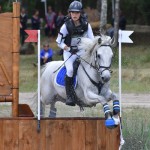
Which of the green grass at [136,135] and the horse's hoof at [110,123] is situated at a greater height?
the horse's hoof at [110,123]

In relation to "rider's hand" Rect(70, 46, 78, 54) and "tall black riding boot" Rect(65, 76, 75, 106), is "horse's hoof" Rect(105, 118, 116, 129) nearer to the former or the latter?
"tall black riding boot" Rect(65, 76, 75, 106)

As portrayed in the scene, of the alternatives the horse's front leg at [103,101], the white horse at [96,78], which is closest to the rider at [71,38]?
the white horse at [96,78]

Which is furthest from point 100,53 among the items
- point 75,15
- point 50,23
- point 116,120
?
point 50,23

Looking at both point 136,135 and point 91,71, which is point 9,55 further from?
point 136,135

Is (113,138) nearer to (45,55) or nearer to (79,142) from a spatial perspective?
(79,142)

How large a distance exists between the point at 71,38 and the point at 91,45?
23.2 inches

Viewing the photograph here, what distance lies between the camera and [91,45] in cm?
1363

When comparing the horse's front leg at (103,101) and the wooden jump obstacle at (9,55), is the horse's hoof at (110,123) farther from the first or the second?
the wooden jump obstacle at (9,55)

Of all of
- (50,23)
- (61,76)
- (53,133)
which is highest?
(61,76)

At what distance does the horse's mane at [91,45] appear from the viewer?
13.4 meters

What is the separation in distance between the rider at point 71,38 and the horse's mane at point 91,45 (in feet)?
0.53

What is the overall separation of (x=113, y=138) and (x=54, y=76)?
196 centimetres

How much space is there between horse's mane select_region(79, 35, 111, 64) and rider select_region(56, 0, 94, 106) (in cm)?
16

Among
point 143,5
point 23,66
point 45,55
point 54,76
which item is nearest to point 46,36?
point 143,5
